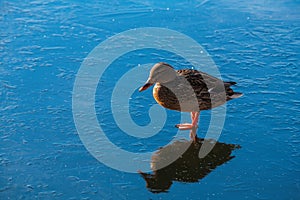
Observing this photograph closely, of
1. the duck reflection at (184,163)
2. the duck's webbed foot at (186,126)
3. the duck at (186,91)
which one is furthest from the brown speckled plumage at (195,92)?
the duck reflection at (184,163)

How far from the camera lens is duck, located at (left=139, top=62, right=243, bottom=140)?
16.1ft

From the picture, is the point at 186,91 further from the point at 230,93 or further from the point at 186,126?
the point at 230,93

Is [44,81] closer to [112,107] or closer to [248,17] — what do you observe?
[112,107]

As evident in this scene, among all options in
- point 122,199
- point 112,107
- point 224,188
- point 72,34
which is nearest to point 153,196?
point 122,199

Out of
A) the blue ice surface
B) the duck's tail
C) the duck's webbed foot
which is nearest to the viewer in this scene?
the blue ice surface

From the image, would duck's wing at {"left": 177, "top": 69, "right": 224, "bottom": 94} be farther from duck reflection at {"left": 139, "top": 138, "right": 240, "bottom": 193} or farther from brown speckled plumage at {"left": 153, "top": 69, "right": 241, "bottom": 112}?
duck reflection at {"left": 139, "top": 138, "right": 240, "bottom": 193}

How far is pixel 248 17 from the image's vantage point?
24.1 feet

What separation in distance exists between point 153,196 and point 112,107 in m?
1.49

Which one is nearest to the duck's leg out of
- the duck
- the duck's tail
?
the duck

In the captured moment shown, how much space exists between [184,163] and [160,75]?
0.95m

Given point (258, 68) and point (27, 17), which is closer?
point (258, 68)

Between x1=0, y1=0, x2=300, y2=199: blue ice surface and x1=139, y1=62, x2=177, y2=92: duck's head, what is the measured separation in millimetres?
378

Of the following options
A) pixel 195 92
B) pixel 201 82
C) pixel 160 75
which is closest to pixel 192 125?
pixel 195 92

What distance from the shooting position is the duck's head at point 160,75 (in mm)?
4871
